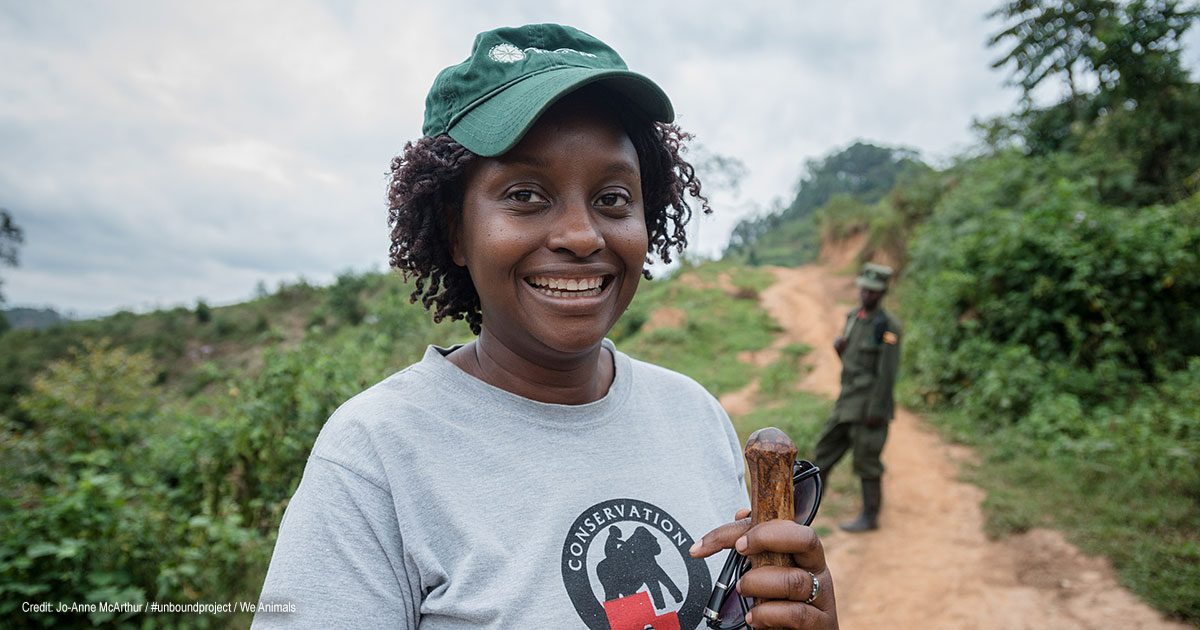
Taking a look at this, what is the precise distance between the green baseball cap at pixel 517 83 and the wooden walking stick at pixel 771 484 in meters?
0.63

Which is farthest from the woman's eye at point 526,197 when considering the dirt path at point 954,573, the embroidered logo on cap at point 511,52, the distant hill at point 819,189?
the distant hill at point 819,189

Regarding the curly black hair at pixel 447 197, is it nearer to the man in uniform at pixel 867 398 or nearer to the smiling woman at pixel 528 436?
the smiling woman at pixel 528 436

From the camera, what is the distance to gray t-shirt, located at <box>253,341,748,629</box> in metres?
0.93

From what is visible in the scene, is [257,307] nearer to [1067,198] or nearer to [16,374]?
[16,374]

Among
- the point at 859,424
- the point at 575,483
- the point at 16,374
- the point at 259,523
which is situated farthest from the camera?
the point at 16,374

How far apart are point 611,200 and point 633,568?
2.14ft

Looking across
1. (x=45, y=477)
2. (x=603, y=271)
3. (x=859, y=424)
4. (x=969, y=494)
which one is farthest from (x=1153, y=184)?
(x=45, y=477)

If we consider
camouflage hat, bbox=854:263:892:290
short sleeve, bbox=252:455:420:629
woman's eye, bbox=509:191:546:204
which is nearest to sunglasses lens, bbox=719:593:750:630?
short sleeve, bbox=252:455:420:629

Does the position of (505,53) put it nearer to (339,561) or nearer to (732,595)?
(339,561)

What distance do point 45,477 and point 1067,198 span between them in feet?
34.4

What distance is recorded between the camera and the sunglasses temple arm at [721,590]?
1062mm

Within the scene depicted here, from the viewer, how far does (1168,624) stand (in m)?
3.39

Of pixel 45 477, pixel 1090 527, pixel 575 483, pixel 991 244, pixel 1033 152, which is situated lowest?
pixel 1090 527

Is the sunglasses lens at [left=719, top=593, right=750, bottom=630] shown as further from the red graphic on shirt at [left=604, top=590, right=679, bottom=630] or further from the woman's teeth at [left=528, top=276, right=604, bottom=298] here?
the woman's teeth at [left=528, top=276, right=604, bottom=298]
